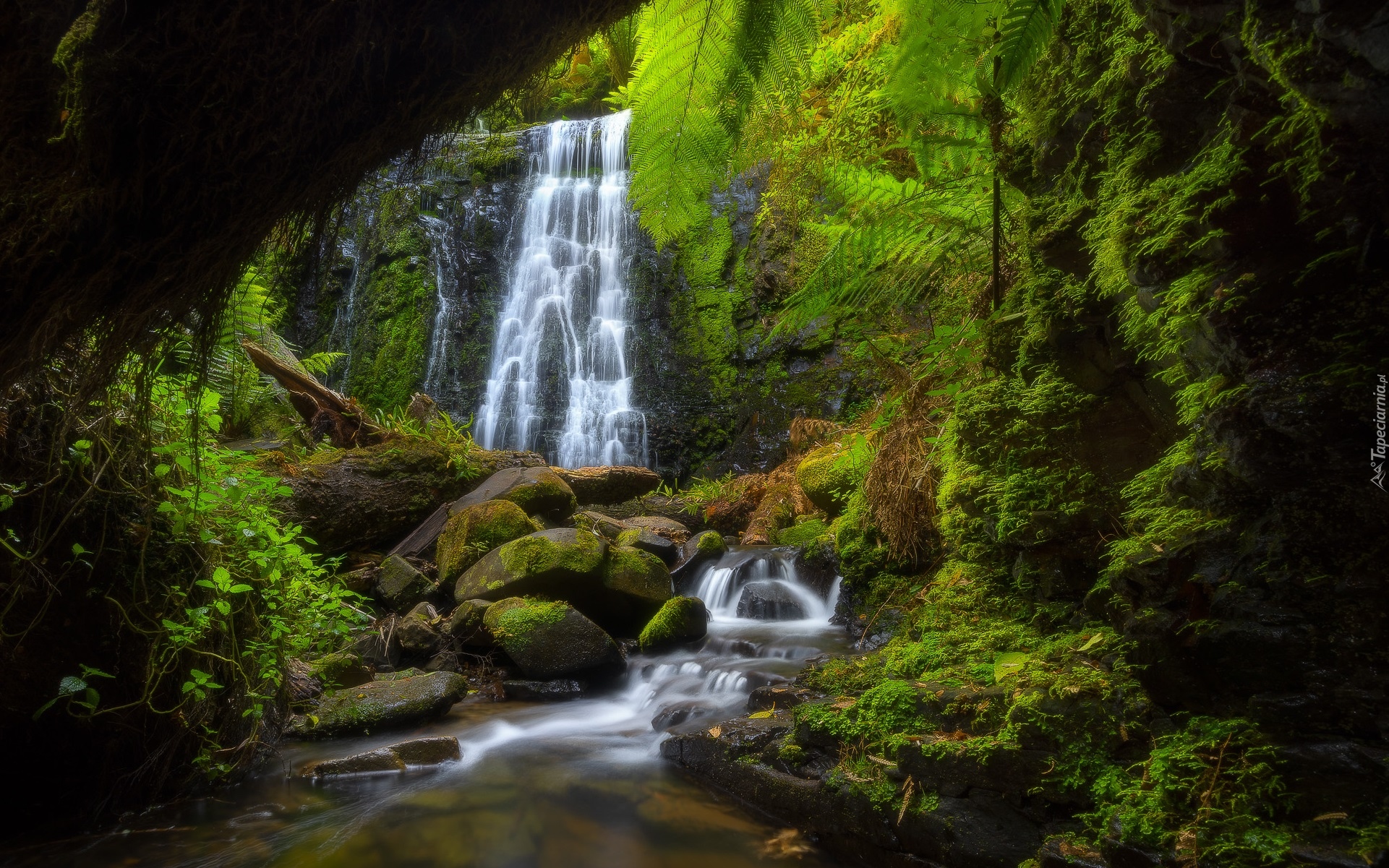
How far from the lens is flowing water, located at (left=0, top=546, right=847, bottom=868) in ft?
10.3

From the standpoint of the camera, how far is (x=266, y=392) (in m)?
7.89

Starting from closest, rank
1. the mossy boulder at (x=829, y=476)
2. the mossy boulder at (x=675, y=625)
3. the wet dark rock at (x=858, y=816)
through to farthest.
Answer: the wet dark rock at (x=858, y=816) < the mossy boulder at (x=675, y=625) < the mossy boulder at (x=829, y=476)

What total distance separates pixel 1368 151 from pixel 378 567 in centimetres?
777

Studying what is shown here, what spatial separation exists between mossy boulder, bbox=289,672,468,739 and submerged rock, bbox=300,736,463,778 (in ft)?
1.45

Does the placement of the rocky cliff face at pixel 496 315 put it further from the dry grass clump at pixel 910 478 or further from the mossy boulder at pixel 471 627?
the mossy boulder at pixel 471 627

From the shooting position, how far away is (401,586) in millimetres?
6918

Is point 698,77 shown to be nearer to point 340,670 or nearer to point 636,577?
point 340,670

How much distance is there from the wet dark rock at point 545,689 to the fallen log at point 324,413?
4.45 metres

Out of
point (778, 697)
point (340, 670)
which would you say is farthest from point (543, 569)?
point (778, 697)

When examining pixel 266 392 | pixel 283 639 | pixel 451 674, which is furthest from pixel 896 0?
pixel 266 392

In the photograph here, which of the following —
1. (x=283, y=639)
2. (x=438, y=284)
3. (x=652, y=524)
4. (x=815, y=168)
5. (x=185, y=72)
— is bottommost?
(x=283, y=639)

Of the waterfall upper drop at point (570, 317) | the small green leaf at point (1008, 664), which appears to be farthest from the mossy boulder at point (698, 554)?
the small green leaf at point (1008, 664)

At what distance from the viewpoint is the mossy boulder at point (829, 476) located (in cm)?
671

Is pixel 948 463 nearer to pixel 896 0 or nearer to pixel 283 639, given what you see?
pixel 896 0
